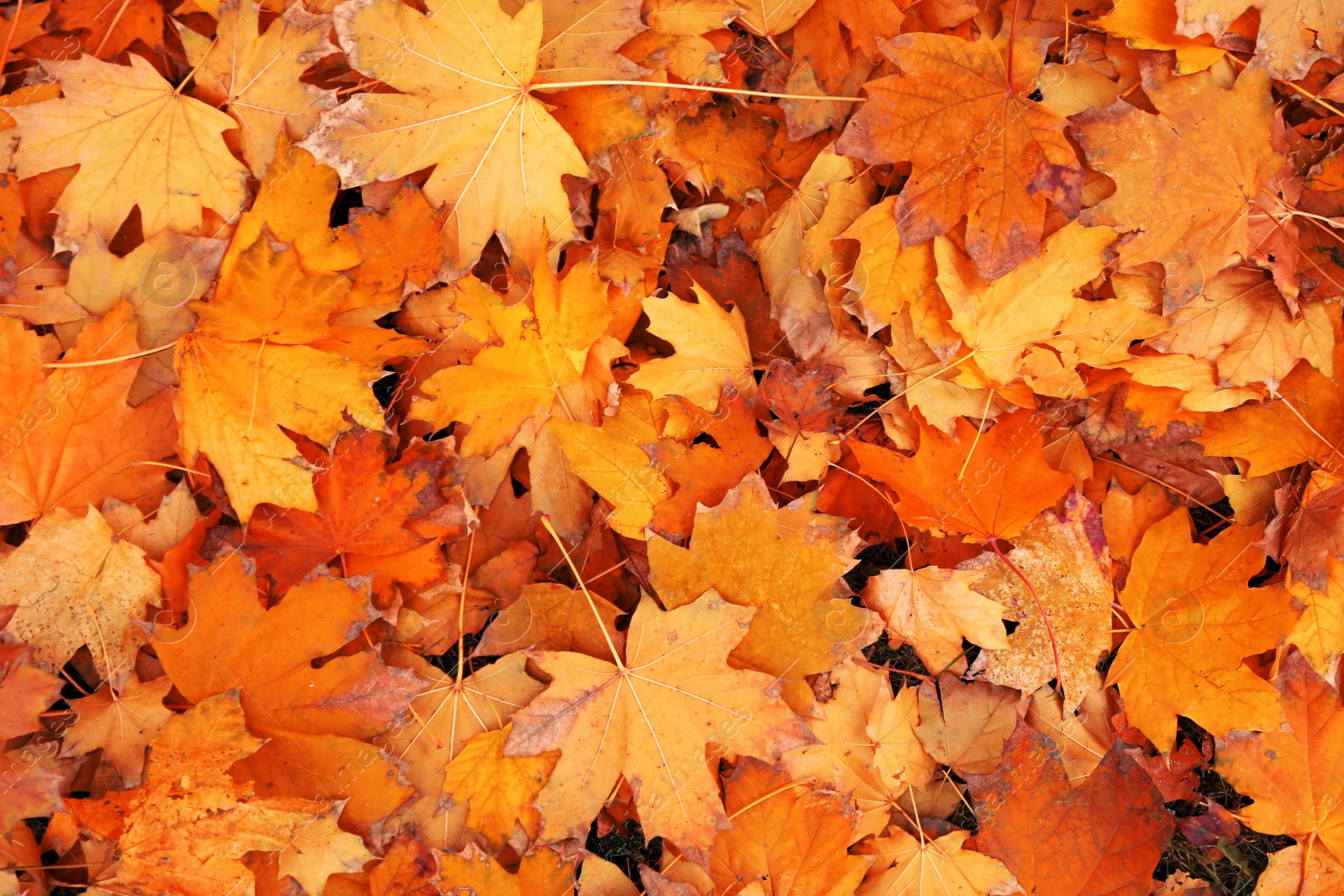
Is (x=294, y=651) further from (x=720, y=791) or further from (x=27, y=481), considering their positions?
(x=720, y=791)

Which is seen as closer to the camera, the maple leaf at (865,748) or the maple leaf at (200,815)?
the maple leaf at (200,815)

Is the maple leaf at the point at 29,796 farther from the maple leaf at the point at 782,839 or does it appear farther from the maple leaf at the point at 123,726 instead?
the maple leaf at the point at 782,839

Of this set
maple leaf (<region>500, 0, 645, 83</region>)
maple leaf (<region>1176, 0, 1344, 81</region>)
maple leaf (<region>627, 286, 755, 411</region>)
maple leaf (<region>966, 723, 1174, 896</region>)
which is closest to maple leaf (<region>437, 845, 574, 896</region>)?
maple leaf (<region>966, 723, 1174, 896</region>)

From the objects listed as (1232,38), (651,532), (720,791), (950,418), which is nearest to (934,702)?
(720,791)

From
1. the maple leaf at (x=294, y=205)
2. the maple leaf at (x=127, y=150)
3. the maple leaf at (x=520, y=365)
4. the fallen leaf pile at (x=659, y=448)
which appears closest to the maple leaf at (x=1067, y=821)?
the fallen leaf pile at (x=659, y=448)

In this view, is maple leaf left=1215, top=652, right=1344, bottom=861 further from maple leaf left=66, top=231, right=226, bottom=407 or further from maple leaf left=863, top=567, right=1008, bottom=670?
maple leaf left=66, top=231, right=226, bottom=407
